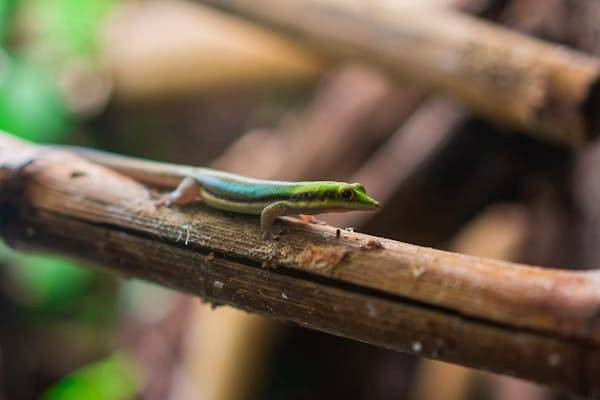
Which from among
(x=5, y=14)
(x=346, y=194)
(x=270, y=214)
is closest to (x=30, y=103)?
(x=5, y=14)

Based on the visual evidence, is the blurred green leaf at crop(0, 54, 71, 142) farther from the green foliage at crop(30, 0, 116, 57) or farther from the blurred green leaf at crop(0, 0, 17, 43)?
the green foliage at crop(30, 0, 116, 57)

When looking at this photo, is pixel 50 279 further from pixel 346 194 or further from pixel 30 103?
pixel 346 194

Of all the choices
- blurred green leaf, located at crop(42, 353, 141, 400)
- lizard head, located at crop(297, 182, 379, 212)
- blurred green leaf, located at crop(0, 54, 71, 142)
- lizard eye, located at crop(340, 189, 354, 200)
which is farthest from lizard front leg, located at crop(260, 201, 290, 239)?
blurred green leaf, located at crop(0, 54, 71, 142)

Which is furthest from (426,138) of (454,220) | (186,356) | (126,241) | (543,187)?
(126,241)

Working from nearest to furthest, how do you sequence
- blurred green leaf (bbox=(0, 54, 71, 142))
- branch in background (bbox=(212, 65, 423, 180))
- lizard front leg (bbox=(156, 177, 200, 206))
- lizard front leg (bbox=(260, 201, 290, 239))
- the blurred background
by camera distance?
1. lizard front leg (bbox=(260, 201, 290, 239))
2. lizard front leg (bbox=(156, 177, 200, 206))
3. the blurred background
4. branch in background (bbox=(212, 65, 423, 180))
5. blurred green leaf (bbox=(0, 54, 71, 142))

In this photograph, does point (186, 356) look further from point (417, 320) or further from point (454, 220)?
point (417, 320)

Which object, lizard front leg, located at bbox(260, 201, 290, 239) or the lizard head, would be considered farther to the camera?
the lizard head
